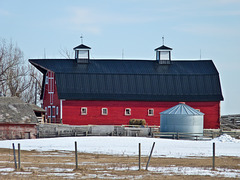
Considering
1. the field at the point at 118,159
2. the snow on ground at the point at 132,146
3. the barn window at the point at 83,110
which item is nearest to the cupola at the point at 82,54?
the barn window at the point at 83,110

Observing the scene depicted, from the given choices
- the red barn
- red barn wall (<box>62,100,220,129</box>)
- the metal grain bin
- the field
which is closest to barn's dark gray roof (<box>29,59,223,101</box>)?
the red barn

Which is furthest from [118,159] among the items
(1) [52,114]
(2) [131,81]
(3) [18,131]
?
(1) [52,114]

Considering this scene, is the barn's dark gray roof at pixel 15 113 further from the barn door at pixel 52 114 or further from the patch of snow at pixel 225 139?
the patch of snow at pixel 225 139

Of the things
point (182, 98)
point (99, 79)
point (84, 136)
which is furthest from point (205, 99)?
point (84, 136)

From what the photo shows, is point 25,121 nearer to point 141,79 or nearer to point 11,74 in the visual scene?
point 141,79

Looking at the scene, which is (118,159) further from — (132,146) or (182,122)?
(182,122)

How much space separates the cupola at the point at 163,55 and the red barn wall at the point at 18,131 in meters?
20.2

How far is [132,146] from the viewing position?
150 feet

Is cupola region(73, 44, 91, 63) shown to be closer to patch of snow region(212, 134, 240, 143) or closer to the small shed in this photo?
the small shed

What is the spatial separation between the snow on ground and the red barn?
33.6 feet

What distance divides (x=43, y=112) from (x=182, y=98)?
15.4 metres

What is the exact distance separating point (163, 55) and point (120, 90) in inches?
305

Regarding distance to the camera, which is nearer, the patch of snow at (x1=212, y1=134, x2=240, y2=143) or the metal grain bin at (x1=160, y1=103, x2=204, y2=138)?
the patch of snow at (x1=212, y1=134, x2=240, y2=143)

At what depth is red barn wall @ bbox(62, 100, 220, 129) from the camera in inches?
2372
